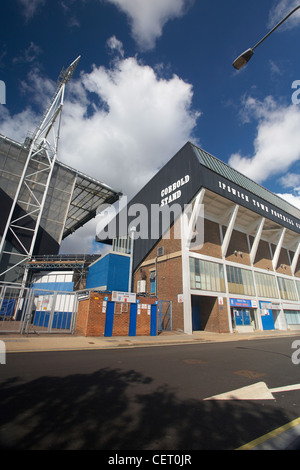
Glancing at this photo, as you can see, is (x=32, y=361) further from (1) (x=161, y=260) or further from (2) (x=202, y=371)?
(1) (x=161, y=260)

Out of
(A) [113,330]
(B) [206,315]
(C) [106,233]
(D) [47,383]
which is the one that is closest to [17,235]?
(C) [106,233]

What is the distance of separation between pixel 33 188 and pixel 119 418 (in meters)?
40.3

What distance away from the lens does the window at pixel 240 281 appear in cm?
2644

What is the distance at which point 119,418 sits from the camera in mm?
3281

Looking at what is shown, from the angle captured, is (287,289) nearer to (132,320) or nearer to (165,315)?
(165,315)

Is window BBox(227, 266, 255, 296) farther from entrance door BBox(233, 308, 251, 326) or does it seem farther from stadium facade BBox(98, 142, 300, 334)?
entrance door BBox(233, 308, 251, 326)

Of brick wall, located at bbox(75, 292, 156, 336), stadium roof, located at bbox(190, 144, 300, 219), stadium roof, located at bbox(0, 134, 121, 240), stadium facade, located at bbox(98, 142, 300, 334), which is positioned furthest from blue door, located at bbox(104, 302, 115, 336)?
stadium roof, located at bbox(0, 134, 121, 240)

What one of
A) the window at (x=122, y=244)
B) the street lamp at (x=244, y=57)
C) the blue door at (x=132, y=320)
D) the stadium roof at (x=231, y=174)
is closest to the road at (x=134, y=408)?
the street lamp at (x=244, y=57)

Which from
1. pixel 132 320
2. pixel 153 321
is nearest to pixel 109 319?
pixel 132 320

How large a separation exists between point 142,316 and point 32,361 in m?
10.6

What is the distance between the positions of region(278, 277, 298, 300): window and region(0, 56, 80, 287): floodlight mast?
3759 cm

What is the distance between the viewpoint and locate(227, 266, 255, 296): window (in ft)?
86.7

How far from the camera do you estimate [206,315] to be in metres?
25.0

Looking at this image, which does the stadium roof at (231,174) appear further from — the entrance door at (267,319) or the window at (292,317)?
the window at (292,317)
